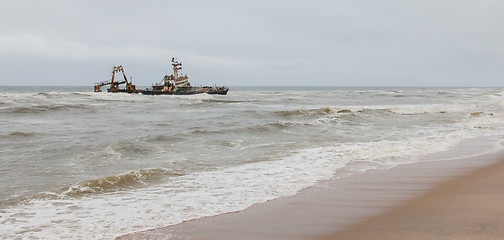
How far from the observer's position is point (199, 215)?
4477mm

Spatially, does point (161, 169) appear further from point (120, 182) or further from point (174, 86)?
point (174, 86)

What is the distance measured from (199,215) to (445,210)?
2.92 meters

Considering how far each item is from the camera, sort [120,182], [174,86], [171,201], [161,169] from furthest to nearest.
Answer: [174,86]
[161,169]
[120,182]
[171,201]

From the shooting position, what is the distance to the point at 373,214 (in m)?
4.32

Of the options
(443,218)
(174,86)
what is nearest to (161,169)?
(443,218)

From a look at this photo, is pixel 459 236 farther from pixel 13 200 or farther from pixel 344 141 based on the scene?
pixel 344 141

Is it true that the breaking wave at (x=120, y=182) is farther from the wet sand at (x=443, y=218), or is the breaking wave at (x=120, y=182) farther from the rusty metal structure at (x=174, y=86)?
the rusty metal structure at (x=174, y=86)

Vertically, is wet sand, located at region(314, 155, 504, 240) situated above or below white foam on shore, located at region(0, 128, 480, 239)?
above

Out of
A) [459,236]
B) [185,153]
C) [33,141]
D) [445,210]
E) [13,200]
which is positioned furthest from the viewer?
[33,141]

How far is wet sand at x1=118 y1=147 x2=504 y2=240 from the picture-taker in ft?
12.1

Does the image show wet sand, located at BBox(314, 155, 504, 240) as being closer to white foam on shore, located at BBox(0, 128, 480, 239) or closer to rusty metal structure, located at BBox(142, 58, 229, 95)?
white foam on shore, located at BBox(0, 128, 480, 239)

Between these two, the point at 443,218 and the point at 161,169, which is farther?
the point at 161,169

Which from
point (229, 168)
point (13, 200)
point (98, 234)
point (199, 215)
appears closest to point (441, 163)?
point (229, 168)

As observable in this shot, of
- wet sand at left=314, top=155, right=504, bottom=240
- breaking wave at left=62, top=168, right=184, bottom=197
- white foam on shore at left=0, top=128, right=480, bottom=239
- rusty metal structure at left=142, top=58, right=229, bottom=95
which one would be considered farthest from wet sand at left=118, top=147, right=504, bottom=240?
rusty metal structure at left=142, top=58, right=229, bottom=95
